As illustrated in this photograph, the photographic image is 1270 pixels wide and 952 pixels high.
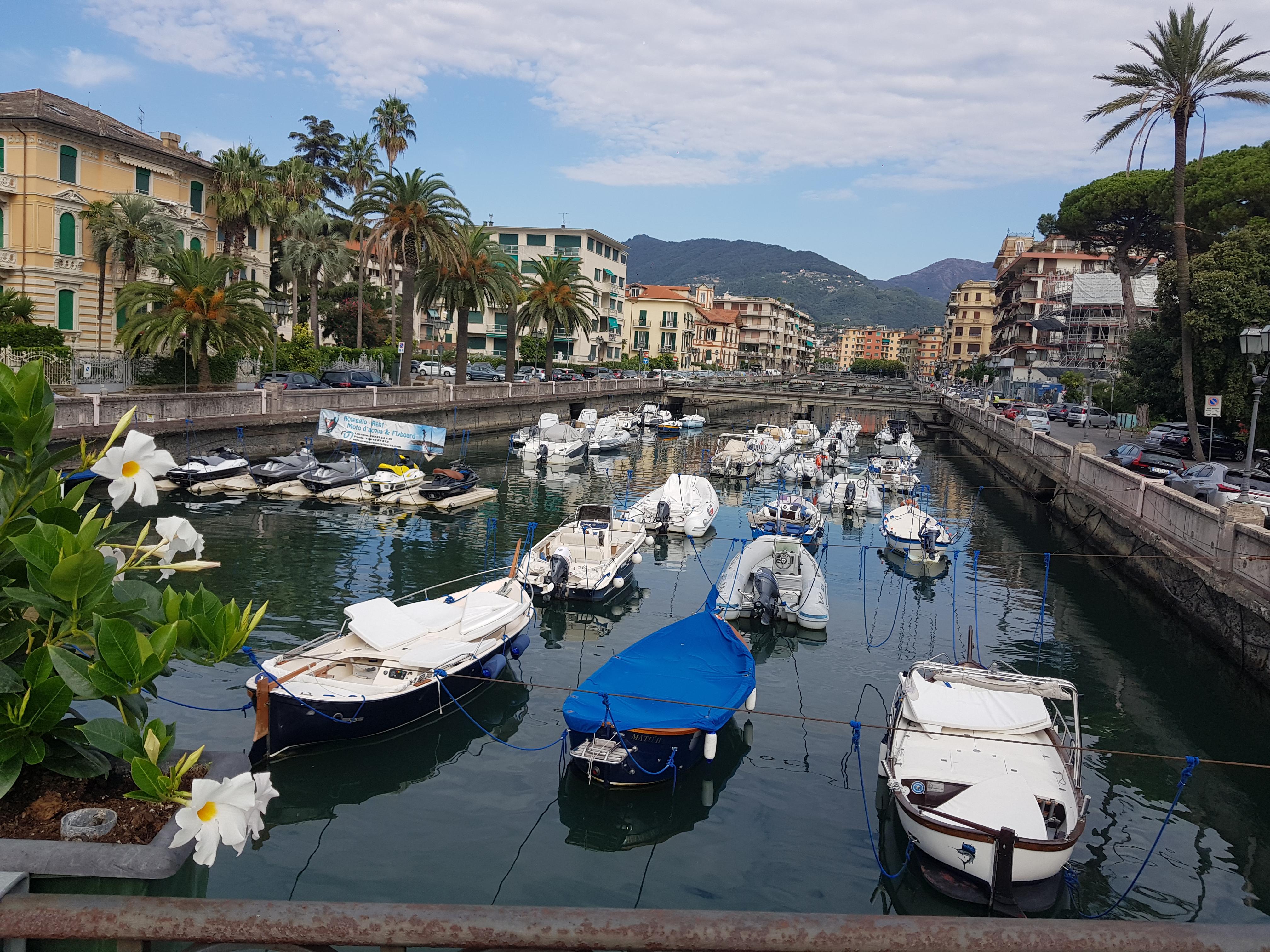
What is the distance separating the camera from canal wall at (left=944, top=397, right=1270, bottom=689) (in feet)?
61.8

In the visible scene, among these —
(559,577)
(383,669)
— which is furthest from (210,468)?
(383,669)

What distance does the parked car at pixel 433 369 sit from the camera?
246ft

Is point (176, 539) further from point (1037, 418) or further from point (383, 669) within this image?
point (1037, 418)

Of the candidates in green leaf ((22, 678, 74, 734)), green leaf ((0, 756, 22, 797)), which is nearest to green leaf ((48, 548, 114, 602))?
green leaf ((22, 678, 74, 734))

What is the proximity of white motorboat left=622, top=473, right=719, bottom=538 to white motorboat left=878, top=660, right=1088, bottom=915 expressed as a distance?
1645cm

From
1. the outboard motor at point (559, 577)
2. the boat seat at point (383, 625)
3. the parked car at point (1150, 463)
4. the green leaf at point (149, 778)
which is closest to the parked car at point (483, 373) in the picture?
the parked car at point (1150, 463)

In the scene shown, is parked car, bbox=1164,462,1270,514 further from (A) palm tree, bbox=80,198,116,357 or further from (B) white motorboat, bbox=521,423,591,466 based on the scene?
(A) palm tree, bbox=80,198,116,357

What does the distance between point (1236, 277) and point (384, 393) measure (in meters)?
40.1

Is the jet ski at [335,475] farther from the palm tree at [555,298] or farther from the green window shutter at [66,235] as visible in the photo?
the palm tree at [555,298]

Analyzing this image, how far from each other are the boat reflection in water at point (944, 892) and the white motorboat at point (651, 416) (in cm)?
6061

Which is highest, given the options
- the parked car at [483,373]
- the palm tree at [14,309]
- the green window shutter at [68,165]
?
the green window shutter at [68,165]

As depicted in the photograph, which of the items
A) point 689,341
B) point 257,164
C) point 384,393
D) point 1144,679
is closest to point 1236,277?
point 1144,679

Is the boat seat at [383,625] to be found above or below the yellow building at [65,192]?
below

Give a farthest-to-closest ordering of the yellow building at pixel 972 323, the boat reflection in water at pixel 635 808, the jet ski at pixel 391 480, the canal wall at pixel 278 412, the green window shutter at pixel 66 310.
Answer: the yellow building at pixel 972 323
the green window shutter at pixel 66 310
the jet ski at pixel 391 480
the canal wall at pixel 278 412
the boat reflection in water at pixel 635 808
